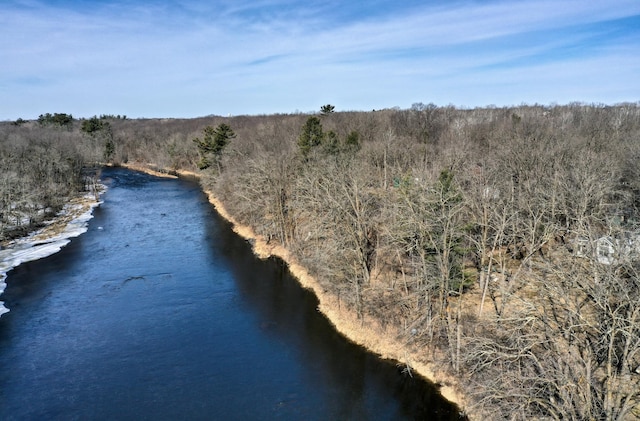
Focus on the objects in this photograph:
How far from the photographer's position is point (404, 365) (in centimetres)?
2652

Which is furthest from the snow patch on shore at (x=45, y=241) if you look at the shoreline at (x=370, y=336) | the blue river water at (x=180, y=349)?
the shoreline at (x=370, y=336)

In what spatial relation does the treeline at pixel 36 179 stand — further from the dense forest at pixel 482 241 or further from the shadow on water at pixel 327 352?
the shadow on water at pixel 327 352

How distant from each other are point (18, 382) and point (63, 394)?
345cm

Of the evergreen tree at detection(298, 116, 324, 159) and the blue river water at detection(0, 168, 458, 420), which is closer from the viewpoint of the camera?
the blue river water at detection(0, 168, 458, 420)

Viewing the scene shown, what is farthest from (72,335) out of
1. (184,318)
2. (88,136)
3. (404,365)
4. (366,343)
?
(88,136)

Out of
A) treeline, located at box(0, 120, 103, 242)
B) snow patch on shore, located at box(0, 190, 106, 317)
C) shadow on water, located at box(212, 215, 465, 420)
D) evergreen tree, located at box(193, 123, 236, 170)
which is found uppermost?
evergreen tree, located at box(193, 123, 236, 170)

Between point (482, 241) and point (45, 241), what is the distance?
158 ft

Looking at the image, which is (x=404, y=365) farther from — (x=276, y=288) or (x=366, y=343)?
(x=276, y=288)

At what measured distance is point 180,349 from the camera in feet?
93.6

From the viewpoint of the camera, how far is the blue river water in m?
23.3

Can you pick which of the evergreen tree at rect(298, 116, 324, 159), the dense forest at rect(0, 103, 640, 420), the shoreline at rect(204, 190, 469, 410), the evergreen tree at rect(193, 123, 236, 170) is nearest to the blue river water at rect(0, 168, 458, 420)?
the shoreline at rect(204, 190, 469, 410)

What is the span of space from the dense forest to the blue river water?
385 centimetres

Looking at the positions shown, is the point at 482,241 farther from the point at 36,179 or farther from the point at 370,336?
the point at 36,179

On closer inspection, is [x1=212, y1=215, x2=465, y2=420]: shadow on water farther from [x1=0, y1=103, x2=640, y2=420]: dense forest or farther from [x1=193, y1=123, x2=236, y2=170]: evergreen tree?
[x1=193, y1=123, x2=236, y2=170]: evergreen tree
